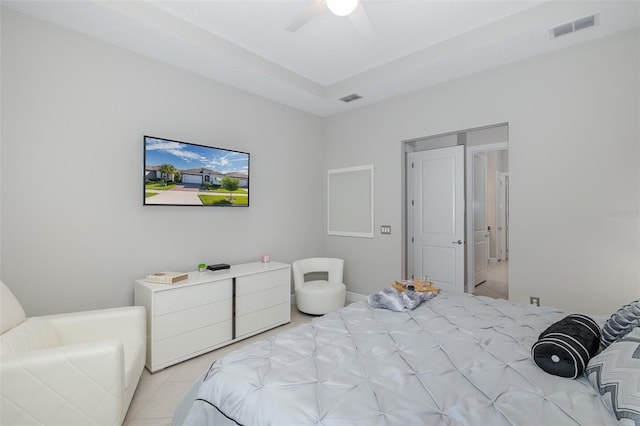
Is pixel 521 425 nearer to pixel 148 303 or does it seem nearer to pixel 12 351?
pixel 12 351

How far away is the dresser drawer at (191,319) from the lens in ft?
8.26

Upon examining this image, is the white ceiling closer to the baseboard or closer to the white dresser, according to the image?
the white dresser

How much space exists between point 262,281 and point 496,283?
4236 millimetres

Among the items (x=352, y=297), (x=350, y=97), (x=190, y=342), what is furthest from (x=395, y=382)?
(x=350, y=97)

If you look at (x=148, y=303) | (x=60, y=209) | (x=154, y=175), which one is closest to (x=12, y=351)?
(x=148, y=303)

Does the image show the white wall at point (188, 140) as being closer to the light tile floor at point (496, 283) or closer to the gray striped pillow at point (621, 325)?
the gray striped pillow at point (621, 325)

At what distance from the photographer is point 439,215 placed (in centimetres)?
407

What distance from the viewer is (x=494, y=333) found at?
1.69m

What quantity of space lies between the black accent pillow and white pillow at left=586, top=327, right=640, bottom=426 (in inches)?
2.3

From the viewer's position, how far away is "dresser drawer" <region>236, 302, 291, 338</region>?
10.2 ft

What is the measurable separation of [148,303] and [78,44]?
7.48 ft

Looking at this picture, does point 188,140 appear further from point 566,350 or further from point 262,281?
point 566,350

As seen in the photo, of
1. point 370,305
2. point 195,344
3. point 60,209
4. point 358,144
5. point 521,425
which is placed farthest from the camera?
point 358,144

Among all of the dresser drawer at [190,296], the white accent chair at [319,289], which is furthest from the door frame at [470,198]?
the dresser drawer at [190,296]
